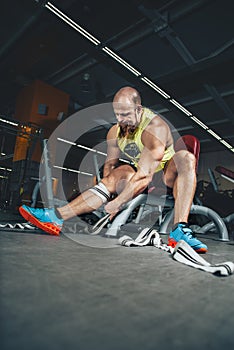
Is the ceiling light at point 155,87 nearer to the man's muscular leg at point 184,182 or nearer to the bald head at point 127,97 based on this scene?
the bald head at point 127,97

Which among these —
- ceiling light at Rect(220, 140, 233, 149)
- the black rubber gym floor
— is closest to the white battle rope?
the black rubber gym floor

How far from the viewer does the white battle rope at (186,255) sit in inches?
28.3

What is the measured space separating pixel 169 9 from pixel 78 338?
4.15 m

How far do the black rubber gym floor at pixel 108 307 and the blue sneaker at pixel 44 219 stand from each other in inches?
24.0

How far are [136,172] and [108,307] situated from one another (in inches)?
38.9

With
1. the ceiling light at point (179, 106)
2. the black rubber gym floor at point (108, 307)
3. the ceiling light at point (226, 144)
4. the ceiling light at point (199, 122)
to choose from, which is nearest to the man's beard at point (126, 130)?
the black rubber gym floor at point (108, 307)

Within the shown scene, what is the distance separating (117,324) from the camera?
12.5 inches

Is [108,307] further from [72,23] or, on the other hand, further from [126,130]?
[72,23]

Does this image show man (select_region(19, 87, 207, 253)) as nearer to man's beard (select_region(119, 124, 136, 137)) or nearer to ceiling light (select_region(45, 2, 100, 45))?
man's beard (select_region(119, 124, 136, 137))

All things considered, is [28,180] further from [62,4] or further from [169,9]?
[169,9]

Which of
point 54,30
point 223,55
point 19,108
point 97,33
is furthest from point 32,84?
point 223,55

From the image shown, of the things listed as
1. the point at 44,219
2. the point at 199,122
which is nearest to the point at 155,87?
the point at 199,122

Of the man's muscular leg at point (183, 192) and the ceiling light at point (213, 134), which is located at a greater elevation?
the ceiling light at point (213, 134)

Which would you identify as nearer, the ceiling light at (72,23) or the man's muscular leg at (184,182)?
the man's muscular leg at (184,182)
